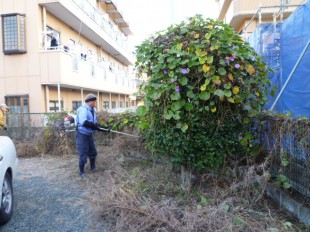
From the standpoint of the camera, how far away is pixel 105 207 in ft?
11.2

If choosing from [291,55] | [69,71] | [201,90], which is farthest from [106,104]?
[201,90]

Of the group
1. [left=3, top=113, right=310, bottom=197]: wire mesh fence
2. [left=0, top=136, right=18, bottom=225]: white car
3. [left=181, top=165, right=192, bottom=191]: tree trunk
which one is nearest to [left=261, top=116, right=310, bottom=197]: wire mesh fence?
[left=3, top=113, right=310, bottom=197]: wire mesh fence

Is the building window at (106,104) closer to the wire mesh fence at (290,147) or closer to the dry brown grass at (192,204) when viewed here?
the dry brown grass at (192,204)

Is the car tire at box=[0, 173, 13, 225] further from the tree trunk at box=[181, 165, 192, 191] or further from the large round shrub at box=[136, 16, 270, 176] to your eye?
the tree trunk at box=[181, 165, 192, 191]

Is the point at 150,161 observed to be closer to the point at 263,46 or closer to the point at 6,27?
the point at 263,46

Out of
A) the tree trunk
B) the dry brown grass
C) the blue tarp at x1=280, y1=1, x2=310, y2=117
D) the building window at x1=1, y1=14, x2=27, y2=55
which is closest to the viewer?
the dry brown grass

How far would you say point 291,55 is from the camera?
17.5ft

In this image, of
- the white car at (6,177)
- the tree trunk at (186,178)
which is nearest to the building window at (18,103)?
the white car at (6,177)

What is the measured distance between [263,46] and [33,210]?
20.1 feet

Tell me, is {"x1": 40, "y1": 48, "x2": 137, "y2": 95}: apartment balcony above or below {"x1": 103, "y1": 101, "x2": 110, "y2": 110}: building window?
above

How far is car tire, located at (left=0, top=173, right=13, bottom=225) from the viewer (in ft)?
10.5

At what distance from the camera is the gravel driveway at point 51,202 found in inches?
129

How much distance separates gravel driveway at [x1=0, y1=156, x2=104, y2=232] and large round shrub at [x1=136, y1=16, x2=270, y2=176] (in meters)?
1.47

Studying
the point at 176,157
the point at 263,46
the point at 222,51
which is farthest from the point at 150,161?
the point at 263,46
